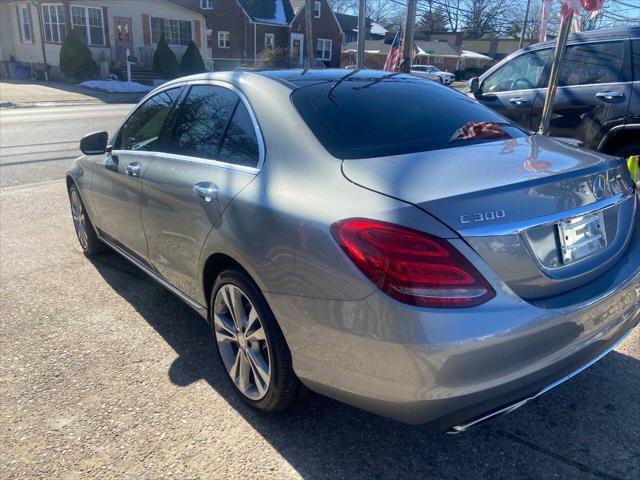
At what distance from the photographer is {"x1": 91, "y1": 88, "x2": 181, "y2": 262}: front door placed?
364 cm

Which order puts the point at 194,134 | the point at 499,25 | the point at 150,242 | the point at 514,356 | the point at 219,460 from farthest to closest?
the point at 499,25, the point at 150,242, the point at 194,134, the point at 219,460, the point at 514,356

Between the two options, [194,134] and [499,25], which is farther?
[499,25]

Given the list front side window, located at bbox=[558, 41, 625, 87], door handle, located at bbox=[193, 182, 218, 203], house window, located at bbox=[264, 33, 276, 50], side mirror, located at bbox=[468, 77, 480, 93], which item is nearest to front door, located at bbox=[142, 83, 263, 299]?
door handle, located at bbox=[193, 182, 218, 203]

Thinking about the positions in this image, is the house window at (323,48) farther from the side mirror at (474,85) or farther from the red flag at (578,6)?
the red flag at (578,6)

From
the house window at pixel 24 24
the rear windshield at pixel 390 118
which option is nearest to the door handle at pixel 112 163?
the rear windshield at pixel 390 118

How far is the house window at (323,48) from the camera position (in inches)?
1859

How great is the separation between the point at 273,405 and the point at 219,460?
34cm

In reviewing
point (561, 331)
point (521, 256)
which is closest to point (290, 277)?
point (521, 256)

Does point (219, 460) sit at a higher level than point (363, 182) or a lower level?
lower

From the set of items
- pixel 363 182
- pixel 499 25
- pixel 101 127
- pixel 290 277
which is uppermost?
pixel 499 25

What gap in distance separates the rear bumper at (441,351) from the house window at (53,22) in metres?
33.4

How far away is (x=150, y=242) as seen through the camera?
139 inches

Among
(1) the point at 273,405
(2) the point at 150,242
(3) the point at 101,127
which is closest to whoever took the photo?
(1) the point at 273,405

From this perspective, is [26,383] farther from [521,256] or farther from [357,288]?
[521,256]
